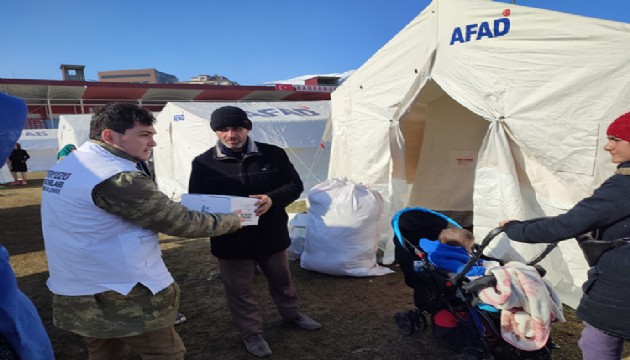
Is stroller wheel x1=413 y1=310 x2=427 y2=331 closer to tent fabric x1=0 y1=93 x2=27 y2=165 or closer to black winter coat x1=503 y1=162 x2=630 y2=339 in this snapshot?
black winter coat x1=503 y1=162 x2=630 y2=339

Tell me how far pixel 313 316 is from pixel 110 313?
2.17m

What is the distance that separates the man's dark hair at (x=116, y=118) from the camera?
1.77 m

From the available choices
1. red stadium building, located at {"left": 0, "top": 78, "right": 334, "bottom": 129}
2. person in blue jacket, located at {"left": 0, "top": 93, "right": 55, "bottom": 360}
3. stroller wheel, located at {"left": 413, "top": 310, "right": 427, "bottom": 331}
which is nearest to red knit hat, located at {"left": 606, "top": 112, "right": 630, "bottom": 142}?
stroller wheel, located at {"left": 413, "top": 310, "right": 427, "bottom": 331}

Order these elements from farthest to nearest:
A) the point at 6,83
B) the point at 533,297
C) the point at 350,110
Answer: the point at 6,83 < the point at 350,110 < the point at 533,297

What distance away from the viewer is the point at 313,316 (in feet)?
11.8

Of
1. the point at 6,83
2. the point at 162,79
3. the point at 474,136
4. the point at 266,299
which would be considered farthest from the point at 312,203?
the point at 162,79

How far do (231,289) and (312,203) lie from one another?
199 centimetres

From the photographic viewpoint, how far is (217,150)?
115 inches

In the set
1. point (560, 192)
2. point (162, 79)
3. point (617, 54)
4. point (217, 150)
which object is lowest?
point (560, 192)

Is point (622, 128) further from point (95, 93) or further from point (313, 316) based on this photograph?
point (95, 93)

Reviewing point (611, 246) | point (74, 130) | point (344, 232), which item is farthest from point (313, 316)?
point (74, 130)

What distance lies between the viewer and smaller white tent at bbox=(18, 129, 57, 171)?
67.5ft

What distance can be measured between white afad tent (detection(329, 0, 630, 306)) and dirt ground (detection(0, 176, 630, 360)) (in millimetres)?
835

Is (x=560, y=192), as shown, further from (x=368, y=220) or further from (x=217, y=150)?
(x=217, y=150)
